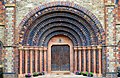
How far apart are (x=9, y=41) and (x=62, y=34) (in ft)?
14.2

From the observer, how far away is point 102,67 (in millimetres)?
20031

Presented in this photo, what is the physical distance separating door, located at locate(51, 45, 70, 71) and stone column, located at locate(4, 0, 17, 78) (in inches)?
142

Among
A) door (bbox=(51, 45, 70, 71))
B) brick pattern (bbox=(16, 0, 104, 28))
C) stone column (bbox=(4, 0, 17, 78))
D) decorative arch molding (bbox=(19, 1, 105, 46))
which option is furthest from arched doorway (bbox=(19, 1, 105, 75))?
stone column (bbox=(4, 0, 17, 78))

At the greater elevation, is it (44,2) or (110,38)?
(44,2)

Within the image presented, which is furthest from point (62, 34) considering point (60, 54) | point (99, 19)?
point (99, 19)

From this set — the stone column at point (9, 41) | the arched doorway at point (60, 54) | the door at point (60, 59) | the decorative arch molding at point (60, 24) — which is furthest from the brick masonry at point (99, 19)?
the door at point (60, 59)

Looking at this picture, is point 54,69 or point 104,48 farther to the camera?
point 54,69

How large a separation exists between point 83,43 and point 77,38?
66 cm

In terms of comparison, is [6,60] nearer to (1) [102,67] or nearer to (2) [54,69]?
(2) [54,69]

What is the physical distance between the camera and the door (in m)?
21.9

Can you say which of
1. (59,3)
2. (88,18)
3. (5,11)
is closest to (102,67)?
(88,18)

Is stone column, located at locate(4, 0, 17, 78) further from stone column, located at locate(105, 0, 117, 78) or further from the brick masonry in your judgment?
stone column, located at locate(105, 0, 117, 78)

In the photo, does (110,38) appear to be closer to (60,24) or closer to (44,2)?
(60,24)

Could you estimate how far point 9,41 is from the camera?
64.8ft
